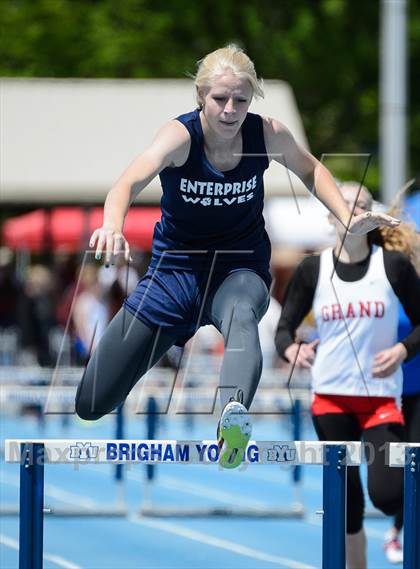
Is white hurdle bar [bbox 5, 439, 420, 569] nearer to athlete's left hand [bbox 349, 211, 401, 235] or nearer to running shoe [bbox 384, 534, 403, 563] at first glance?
athlete's left hand [bbox 349, 211, 401, 235]

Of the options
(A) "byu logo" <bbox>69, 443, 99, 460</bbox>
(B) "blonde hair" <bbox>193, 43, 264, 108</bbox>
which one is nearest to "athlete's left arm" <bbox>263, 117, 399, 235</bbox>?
(B) "blonde hair" <bbox>193, 43, 264, 108</bbox>

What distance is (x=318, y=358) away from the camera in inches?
255

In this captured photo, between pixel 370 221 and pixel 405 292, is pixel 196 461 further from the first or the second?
pixel 405 292

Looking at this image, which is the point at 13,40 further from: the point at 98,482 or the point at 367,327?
the point at 367,327

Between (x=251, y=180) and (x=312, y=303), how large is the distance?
5.50ft

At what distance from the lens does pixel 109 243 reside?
4445 mm

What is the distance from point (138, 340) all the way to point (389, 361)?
1.57 m

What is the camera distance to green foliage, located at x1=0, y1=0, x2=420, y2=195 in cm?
2914

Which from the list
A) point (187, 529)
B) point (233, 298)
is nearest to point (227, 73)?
point (233, 298)

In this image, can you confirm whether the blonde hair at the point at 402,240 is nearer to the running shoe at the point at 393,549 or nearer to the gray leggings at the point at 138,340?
the gray leggings at the point at 138,340

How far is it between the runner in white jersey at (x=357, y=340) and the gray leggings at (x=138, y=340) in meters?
1.34

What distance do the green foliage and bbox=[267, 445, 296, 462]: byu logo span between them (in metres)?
24.6

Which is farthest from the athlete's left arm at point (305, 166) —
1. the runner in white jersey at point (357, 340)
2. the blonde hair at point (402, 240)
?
the blonde hair at point (402, 240)

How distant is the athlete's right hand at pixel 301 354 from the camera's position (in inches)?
255
